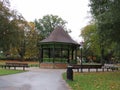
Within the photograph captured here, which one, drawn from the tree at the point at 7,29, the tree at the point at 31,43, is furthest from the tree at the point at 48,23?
the tree at the point at 7,29

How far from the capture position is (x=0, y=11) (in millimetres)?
39719

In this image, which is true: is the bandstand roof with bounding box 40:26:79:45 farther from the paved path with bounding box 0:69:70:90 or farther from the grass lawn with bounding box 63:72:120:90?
the grass lawn with bounding box 63:72:120:90

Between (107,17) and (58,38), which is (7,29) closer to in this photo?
(58,38)

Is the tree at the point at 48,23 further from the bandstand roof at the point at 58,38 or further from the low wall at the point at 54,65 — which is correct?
the low wall at the point at 54,65

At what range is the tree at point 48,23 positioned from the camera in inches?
3740

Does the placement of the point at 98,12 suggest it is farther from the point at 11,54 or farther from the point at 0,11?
the point at 11,54

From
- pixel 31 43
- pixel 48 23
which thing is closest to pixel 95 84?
pixel 31 43

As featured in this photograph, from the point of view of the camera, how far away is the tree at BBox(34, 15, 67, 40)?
9500cm

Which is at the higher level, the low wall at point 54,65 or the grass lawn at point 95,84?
the low wall at point 54,65

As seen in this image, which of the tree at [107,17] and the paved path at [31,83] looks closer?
the paved path at [31,83]

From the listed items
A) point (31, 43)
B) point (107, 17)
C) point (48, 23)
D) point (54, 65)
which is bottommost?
point (54, 65)

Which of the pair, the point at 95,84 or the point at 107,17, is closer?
the point at 95,84

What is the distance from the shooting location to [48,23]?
9575 centimetres

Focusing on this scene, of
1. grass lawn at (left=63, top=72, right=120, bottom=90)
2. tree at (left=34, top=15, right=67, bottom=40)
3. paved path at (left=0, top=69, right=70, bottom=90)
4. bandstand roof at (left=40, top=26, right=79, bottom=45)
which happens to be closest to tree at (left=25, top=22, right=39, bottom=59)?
tree at (left=34, top=15, right=67, bottom=40)
